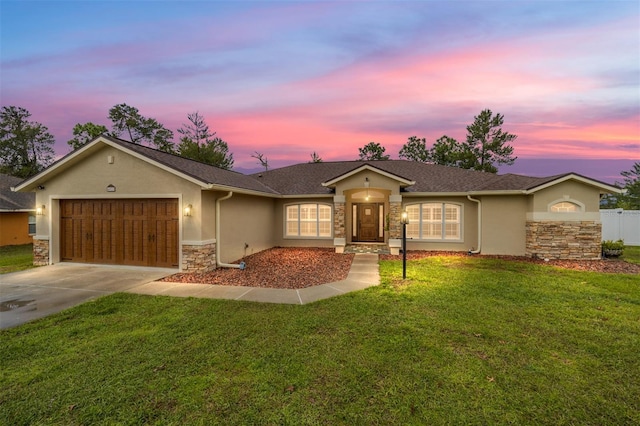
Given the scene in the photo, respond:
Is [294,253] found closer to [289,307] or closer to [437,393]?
[289,307]

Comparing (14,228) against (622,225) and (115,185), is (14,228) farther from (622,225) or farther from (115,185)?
(622,225)

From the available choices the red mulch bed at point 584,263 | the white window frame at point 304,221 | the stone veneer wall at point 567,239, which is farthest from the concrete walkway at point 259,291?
the stone veneer wall at point 567,239

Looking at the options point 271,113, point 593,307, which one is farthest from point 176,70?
point 593,307

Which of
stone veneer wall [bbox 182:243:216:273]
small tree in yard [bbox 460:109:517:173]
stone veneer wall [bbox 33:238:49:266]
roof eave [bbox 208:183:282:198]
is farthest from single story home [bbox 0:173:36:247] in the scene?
small tree in yard [bbox 460:109:517:173]

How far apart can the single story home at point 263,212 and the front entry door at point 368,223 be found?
0.05m

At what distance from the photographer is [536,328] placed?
4.75 meters

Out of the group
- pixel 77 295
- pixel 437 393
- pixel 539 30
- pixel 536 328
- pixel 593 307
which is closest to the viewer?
pixel 437 393

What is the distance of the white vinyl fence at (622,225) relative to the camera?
1538cm

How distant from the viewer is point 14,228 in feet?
54.3

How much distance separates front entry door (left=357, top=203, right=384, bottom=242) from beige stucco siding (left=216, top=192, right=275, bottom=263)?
4641 mm

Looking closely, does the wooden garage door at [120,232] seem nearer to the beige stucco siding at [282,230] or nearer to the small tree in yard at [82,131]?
the beige stucco siding at [282,230]

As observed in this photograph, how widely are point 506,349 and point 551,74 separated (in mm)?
13459

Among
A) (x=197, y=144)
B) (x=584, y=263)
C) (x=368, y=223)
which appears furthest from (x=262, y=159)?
(x=584, y=263)

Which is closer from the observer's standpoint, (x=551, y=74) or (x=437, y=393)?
(x=437, y=393)
